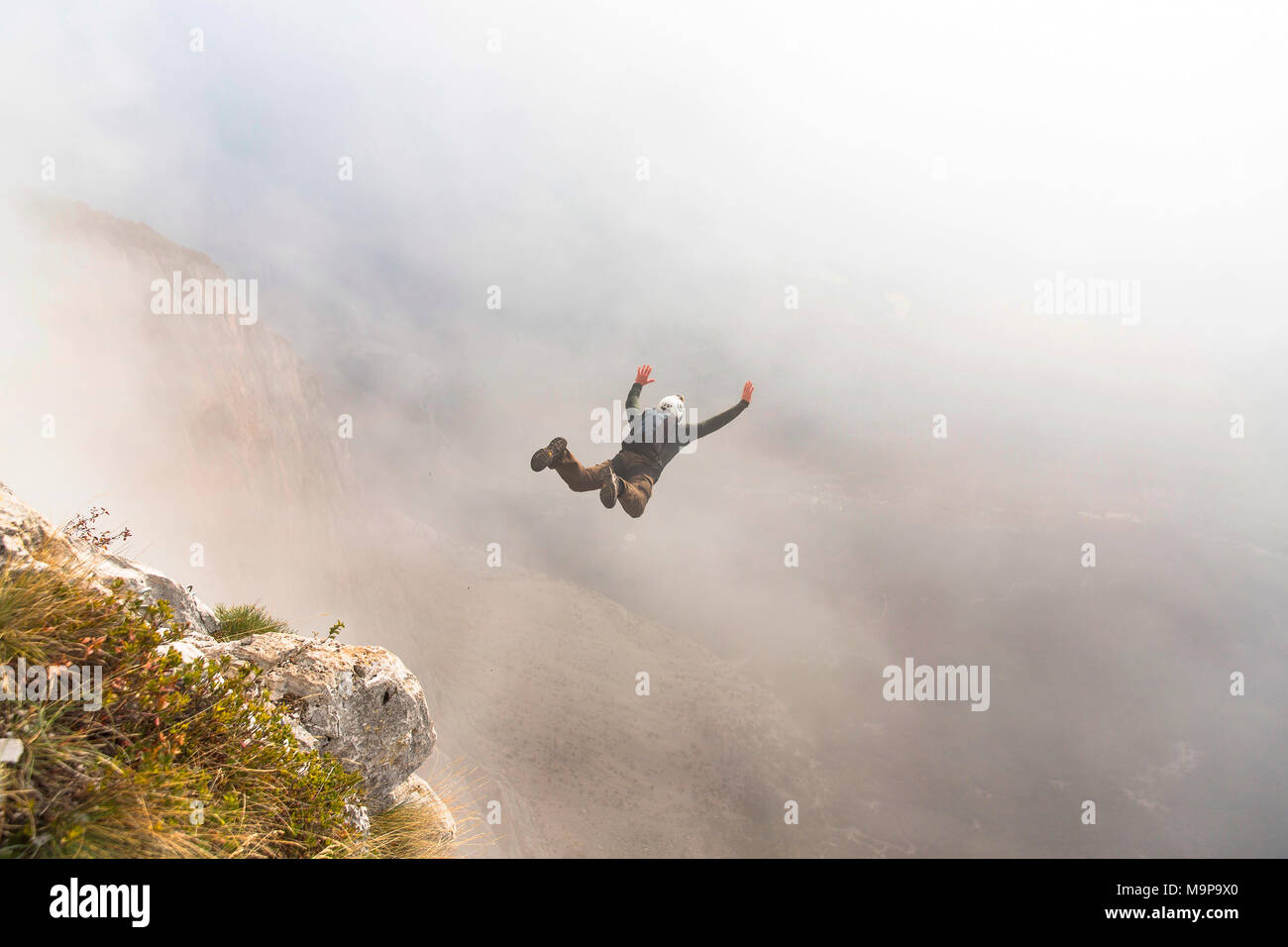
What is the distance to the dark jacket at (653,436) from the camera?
38.8 feet

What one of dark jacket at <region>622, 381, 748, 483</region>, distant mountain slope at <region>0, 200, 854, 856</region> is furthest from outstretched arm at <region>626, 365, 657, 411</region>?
distant mountain slope at <region>0, 200, 854, 856</region>

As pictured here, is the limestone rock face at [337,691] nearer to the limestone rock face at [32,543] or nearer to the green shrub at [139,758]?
the limestone rock face at [32,543]

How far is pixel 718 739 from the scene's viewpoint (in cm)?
4884

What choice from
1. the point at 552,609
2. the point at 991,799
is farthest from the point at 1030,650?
the point at 552,609

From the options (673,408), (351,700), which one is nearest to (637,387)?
(673,408)

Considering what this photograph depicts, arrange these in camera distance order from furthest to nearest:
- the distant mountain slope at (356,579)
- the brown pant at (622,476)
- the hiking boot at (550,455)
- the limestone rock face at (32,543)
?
the distant mountain slope at (356,579), the brown pant at (622,476), the hiking boot at (550,455), the limestone rock face at (32,543)

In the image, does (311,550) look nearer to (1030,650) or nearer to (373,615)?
(373,615)

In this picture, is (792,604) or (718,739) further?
(792,604)

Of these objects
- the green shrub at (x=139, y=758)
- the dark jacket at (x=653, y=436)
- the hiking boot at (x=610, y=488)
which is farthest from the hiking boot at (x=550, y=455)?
the green shrub at (x=139, y=758)

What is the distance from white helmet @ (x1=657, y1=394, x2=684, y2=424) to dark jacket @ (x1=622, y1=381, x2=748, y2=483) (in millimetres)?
163

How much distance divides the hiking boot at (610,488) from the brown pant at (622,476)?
87mm

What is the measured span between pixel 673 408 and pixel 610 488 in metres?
2.71

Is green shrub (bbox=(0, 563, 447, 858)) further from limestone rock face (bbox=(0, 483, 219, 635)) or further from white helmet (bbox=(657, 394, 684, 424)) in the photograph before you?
white helmet (bbox=(657, 394, 684, 424))
